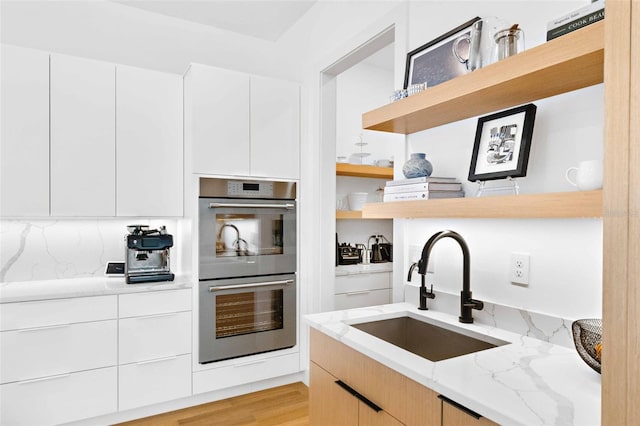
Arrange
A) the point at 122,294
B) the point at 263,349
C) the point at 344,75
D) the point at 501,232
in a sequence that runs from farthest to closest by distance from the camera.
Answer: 1. the point at 344,75
2. the point at 263,349
3. the point at 122,294
4. the point at 501,232

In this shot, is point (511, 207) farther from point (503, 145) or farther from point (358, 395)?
point (358, 395)

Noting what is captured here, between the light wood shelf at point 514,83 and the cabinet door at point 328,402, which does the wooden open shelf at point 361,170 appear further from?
the cabinet door at point 328,402

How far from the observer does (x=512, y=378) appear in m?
1.06

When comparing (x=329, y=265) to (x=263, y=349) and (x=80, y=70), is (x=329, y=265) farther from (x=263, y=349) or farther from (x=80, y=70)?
(x=80, y=70)

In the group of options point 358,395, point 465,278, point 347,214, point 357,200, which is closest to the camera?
point 358,395

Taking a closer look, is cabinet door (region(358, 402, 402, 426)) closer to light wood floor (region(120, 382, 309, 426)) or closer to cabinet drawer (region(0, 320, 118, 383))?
light wood floor (region(120, 382, 309, 426))

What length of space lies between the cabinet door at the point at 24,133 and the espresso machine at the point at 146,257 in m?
0.55

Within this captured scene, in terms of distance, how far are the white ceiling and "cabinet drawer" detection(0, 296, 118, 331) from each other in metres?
2.18

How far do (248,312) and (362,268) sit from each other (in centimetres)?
116

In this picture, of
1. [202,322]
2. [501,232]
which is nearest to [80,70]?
[202,322]

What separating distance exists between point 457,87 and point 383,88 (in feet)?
9.89

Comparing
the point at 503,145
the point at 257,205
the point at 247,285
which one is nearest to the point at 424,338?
the point at 503,145

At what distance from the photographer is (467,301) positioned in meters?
1.56

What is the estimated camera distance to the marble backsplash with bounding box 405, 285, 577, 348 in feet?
4.24
